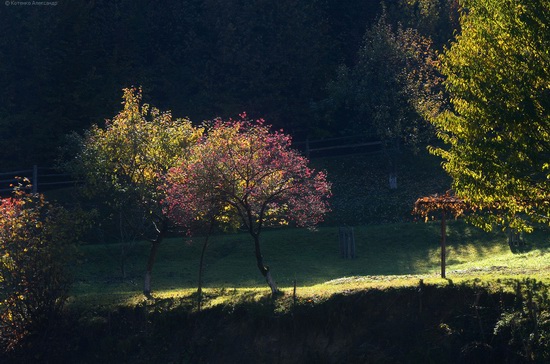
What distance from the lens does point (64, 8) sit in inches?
2650

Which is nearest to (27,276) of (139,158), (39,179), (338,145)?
(139,158)

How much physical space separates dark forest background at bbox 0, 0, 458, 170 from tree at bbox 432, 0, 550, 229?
36.0 m

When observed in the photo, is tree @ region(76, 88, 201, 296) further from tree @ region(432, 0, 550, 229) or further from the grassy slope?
tree @ region(432, 0, 550, 229)

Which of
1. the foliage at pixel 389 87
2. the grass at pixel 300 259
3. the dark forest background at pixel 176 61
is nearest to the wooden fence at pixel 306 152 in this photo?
the dark forest background at pixel 176 61

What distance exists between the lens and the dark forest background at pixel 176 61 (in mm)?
65812

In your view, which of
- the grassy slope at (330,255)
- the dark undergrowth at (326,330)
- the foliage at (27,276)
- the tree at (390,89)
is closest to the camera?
the dark undergrowth at (326,330)

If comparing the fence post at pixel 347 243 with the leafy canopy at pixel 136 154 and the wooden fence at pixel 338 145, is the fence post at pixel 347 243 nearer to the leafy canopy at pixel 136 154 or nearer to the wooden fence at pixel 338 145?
the leafy canopy at pixel 136 154

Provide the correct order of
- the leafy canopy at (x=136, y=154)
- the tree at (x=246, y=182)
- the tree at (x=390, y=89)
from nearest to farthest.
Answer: the tree at (x=246, y=182) < the leafy canopy at (x=136, y=154) < the tree at (x=390, y=89)

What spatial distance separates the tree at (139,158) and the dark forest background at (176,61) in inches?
863

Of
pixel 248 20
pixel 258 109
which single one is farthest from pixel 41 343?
pixel 248 20

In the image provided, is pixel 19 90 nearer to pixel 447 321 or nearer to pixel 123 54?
pixel 123 54

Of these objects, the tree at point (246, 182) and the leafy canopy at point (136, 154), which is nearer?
the tree at point (246, 182)

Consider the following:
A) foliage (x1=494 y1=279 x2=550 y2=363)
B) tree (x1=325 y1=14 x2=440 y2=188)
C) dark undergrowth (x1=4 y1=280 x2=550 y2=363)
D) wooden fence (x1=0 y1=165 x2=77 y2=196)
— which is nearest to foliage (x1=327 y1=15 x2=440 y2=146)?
tree (x1=325 y1=14 x2=440 y2=188)

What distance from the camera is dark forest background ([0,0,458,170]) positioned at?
216 feet
